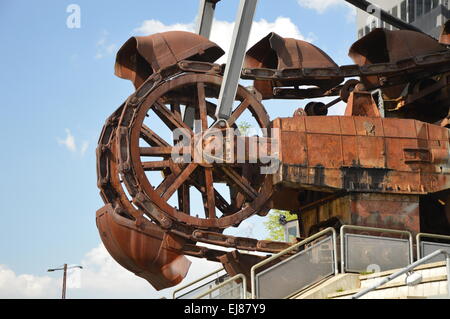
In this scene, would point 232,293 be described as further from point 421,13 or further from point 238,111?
point 421,13

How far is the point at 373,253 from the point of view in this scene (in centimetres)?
1575

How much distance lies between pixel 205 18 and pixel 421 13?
145 ft

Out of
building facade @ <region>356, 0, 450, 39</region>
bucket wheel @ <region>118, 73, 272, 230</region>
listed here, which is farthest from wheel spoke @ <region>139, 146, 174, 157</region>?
building facade @ <region>356, 0, 450, 39</region>

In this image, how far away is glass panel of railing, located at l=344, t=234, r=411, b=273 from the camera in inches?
621

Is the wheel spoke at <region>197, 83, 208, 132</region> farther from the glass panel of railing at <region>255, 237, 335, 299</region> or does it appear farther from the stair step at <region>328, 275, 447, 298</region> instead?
the stair step at <region>328, 275, 447, 298</region>

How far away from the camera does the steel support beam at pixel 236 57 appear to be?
60.7 ft

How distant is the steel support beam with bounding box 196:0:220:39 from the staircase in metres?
9.12

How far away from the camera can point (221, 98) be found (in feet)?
60.6

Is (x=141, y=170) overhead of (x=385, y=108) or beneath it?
beneath

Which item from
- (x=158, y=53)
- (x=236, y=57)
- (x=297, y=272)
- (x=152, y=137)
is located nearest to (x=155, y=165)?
(x=152, y=137)

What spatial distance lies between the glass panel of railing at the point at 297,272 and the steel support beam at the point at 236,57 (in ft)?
13.5
